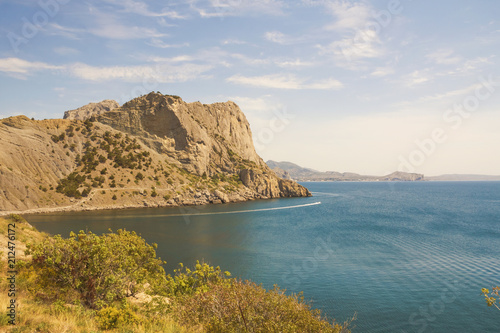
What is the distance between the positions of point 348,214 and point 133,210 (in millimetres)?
62314

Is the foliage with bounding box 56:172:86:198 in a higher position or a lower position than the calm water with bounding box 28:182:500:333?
higher

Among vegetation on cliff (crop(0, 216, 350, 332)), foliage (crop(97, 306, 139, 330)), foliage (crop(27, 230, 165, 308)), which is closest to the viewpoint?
foliage (crop(97, 306, 139, 330))

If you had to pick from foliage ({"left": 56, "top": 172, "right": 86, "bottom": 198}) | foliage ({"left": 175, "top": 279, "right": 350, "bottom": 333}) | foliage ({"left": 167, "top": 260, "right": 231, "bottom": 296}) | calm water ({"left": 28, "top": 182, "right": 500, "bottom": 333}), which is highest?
foliage ({"left": 56, "top": 172, "right": 86, "bottom": 198})

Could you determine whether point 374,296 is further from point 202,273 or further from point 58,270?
point 58,270

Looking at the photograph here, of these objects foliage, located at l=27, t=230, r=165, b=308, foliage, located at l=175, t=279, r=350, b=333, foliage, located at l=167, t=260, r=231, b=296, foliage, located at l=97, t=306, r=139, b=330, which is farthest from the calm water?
foliage, located at l=97, t=306, r=139, b=330

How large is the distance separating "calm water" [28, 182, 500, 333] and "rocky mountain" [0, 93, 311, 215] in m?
13.7

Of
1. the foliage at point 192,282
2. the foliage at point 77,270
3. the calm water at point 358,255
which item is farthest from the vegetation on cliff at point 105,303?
the calm water at point 358,255

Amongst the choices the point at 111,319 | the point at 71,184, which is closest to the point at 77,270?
the point at 111,319

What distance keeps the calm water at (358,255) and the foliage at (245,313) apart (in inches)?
489

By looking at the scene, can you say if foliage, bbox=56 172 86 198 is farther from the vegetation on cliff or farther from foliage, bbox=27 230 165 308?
foliage, bbox=27 230 165 308

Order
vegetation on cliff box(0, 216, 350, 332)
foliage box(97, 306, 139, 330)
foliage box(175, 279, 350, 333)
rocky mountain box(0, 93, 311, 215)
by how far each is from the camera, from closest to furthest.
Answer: foliage box(97, 306, 139, 330), vegetation on cliff box(0, 216, 350, 332), foliage box(175, 279, 350, 333), rocky mountain box(0, 93, 311, 215)

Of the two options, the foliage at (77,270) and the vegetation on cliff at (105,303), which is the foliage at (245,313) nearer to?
the vegetation on cliff at (105,303)

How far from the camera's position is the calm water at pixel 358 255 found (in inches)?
1036

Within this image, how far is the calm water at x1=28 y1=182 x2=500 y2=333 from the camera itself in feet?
86.3
